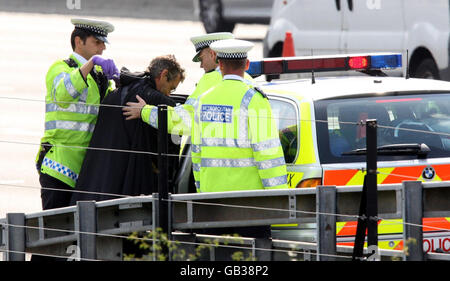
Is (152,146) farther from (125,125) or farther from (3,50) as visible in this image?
(3,50)

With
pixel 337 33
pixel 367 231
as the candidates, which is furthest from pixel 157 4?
pixel 367 231

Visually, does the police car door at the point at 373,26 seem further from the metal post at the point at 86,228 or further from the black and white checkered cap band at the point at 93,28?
the metal post at the point at 86,228

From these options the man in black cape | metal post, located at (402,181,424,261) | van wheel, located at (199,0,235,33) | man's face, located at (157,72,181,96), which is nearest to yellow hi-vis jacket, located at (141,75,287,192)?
the man in black cape

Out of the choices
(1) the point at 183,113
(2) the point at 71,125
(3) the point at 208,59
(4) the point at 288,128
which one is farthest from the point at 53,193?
(4) the point at 288,128

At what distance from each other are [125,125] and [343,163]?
1.37 metres

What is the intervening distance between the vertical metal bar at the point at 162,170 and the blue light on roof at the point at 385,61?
8.17 ft

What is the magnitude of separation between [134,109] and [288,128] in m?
1.03

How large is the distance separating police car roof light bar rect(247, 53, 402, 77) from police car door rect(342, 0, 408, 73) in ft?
25.6

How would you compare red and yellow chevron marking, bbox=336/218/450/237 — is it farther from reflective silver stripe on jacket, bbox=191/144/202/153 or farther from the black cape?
the black cape

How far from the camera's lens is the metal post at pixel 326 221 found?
6.25m

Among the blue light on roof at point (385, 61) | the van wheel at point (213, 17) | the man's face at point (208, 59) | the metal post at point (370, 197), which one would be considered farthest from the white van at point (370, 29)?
the metal post at point (370, 197)

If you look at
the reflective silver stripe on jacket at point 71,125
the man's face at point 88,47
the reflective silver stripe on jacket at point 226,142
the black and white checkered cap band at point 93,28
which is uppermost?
the black and white checkered cap band at point 93,28

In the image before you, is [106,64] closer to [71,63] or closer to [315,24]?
[71,63]

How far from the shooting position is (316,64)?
8.35 m
